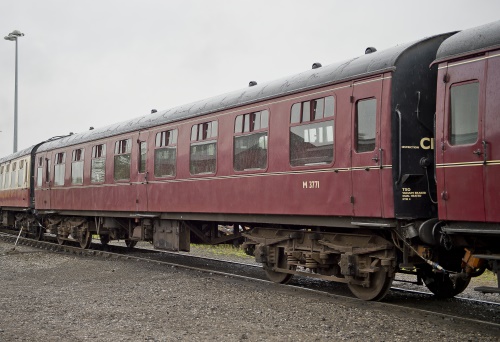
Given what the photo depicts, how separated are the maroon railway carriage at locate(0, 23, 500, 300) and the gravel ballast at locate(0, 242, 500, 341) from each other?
83cm

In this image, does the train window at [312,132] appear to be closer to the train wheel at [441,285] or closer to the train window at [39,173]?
the train wheel at [441,285]

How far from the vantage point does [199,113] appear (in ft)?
Answer: 40.1

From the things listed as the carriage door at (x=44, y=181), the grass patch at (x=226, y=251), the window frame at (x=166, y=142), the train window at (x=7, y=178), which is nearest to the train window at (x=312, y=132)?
the window frame at (x=166, y=142)

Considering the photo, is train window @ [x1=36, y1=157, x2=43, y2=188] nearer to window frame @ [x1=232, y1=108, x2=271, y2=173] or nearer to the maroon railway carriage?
the maroon railway carriage

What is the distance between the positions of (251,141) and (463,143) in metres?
4.52

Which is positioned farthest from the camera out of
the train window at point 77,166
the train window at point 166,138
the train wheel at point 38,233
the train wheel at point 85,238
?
the train wheel at point 38,233

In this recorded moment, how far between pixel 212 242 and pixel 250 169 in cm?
312

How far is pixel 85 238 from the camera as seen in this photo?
1795 centimetres

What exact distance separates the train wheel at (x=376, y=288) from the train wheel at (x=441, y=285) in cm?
84

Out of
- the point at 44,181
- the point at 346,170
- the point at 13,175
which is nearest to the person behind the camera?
the point at 346,170

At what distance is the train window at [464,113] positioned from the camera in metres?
6.81

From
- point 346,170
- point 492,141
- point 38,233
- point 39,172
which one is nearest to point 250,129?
point 346,170

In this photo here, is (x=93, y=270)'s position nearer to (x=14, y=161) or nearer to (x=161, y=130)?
(x=161, y=130)

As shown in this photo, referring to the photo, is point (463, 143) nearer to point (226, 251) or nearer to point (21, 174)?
point (226, 251)
